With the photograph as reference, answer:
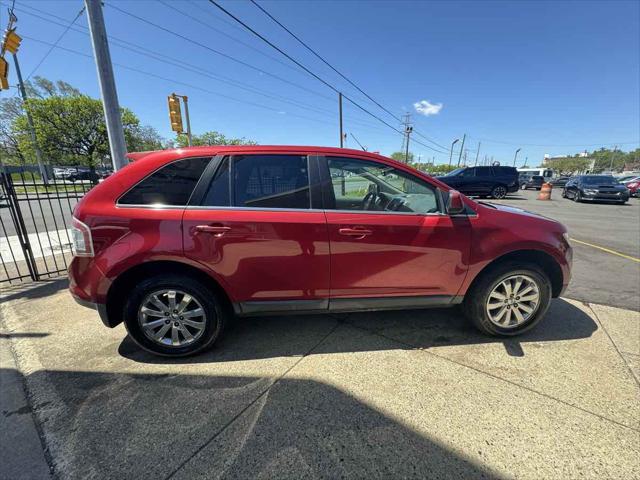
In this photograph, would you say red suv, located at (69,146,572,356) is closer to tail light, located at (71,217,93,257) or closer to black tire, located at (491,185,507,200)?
tail light, located at (71,217,93,257)

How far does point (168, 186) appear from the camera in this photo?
2.32m

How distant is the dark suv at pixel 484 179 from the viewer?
16219 millimetres

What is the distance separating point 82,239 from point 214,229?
→ 1039 mm

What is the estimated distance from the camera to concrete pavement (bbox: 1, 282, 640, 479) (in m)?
1.64

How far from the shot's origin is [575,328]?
299 cm

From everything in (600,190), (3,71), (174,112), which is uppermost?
(3,71)

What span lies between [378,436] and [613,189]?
19950mm

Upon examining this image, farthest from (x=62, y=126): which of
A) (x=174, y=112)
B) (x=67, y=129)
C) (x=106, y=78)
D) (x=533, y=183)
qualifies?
(x=533, y=183)

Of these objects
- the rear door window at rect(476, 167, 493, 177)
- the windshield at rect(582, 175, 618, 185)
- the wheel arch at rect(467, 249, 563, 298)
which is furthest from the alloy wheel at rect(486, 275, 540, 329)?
the windshield at rect(582, 175, 618, 185)

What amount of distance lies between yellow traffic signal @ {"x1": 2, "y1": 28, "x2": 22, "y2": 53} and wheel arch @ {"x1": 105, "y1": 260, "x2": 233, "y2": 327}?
8227 millimetres

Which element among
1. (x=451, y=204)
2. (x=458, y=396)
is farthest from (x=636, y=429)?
(x=451, y=204)

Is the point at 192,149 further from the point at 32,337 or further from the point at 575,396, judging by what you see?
the point at 575,396

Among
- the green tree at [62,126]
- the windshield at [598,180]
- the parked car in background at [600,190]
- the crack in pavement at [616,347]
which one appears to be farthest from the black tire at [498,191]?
the green tree at [62,126]

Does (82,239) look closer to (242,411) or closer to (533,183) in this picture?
(242,411)
